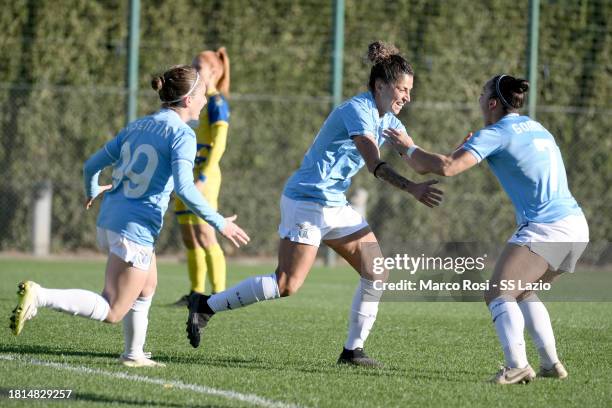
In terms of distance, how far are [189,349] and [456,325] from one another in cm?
267

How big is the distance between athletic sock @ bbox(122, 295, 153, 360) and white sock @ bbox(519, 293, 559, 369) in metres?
2.21

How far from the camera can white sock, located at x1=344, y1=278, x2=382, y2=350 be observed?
6.21 m

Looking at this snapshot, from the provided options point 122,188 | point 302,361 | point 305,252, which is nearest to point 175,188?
point 122,188

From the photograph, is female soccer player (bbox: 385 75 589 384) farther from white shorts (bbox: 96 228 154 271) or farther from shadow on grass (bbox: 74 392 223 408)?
shadow on grass (bbox: 74 392 223 408)

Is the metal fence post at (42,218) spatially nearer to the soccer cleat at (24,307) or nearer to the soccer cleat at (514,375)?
the soccer cleat at (24,307)

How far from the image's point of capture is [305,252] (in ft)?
19.7

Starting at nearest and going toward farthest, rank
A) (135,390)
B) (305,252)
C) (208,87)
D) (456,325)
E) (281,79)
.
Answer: (135,390) < (305,252) < (456,325) < (208,87) < (281,79)

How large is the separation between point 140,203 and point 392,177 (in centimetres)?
140

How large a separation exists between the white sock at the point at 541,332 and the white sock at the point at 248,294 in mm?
1465

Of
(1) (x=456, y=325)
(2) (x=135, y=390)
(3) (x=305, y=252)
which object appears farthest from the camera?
(1) (x=456, y=325)

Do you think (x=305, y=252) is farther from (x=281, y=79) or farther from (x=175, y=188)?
(x=281, y=79)

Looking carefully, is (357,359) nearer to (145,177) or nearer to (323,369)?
(323,369)

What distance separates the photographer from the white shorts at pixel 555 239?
5566 mm

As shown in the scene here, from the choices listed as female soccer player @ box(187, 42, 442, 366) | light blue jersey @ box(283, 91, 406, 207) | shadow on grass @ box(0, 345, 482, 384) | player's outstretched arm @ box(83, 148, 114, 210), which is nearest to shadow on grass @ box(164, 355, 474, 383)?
shadow on grass @ box(0, 345, 482, 384)
